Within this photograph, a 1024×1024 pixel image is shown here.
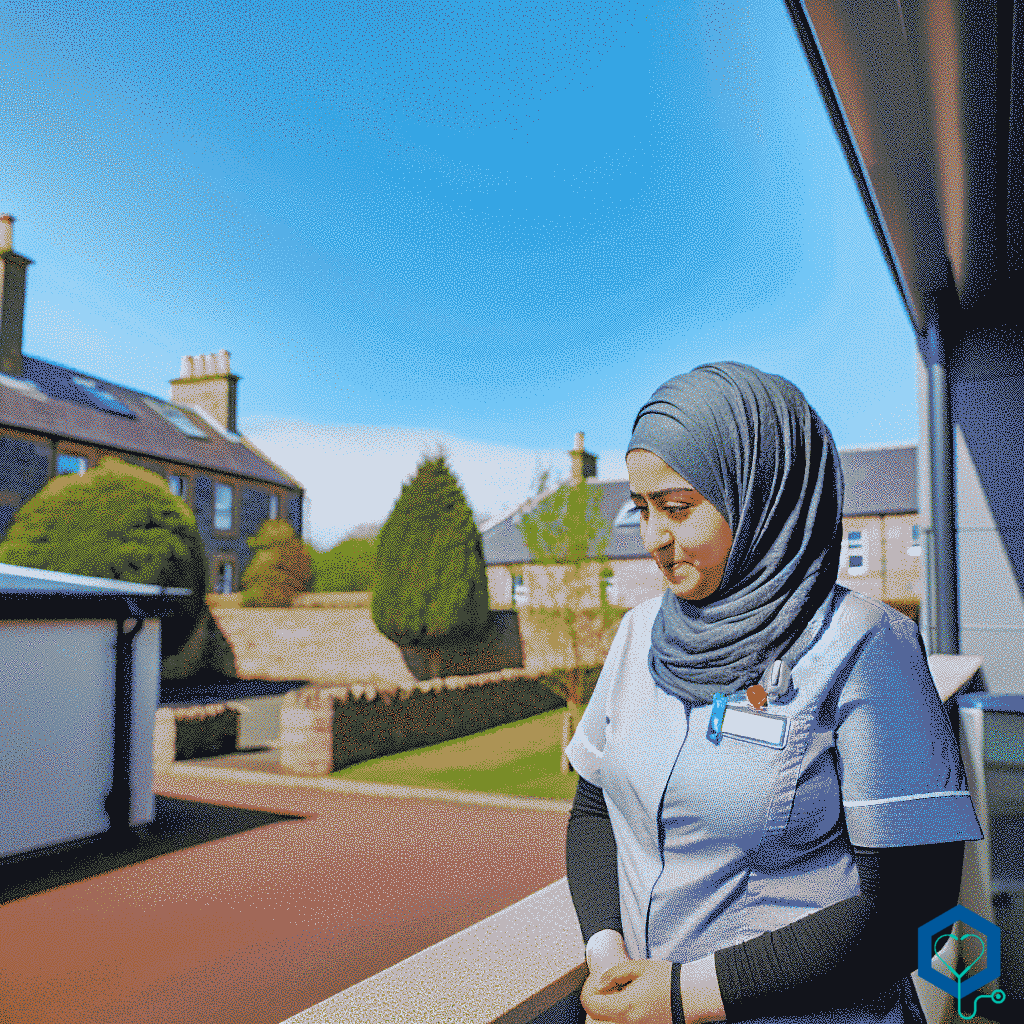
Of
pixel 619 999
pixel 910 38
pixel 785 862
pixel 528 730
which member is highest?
pixel 910 38

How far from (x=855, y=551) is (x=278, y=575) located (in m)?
19.7

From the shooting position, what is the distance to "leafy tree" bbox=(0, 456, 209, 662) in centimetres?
1928

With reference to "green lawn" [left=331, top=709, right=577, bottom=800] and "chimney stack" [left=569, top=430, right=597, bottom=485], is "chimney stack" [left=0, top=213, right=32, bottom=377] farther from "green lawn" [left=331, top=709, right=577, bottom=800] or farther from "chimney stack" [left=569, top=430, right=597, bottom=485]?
"green lawn" [left=331, top=709, right=577, bottom=800]

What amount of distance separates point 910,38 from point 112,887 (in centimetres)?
841

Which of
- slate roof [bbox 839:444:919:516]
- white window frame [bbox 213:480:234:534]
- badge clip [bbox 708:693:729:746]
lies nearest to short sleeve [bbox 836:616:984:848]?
badge clip [bbox 708:693:729:746]

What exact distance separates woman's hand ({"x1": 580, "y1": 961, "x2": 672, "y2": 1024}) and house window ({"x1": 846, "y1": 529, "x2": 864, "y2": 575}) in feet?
98.6

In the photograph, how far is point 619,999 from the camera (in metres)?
1.16

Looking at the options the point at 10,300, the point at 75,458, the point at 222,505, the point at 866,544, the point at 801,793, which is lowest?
the point at 801,793

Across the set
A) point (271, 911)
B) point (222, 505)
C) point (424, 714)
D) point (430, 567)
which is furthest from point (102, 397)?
point (271, 911)

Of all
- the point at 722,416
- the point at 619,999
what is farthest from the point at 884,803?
the point at 722,416

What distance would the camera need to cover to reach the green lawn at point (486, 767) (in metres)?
11.5

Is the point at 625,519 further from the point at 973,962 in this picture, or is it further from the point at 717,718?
the point at 717,718

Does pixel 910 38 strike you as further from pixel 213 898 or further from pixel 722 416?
pixel 213 898

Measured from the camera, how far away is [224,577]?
34250 mm
